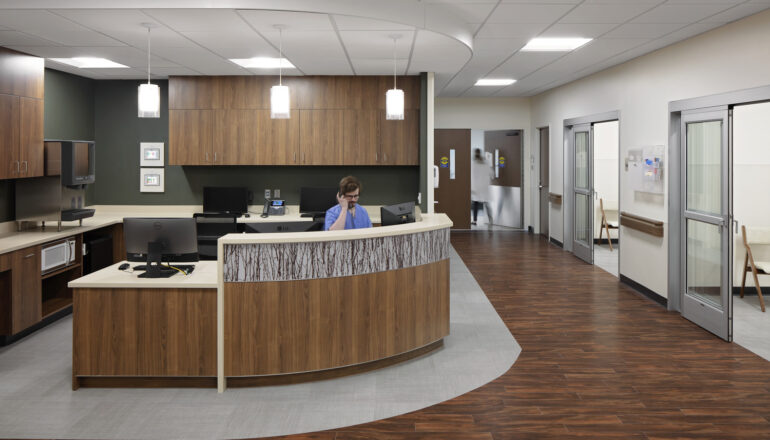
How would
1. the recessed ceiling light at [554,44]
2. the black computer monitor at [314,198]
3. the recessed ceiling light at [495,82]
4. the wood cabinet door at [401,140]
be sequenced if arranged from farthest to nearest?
the recessed ceiling light at [495,82] → the black computer monitor at [314,198] → the wood cabinet door at [401,140] → the recessed ceiling light at [554,44]

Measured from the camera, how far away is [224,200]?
8.11m

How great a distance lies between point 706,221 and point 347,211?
3216 millimetres

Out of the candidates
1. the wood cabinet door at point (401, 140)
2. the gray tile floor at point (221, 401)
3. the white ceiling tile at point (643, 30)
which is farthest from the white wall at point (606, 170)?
the gray tile floor at point (221, 401)

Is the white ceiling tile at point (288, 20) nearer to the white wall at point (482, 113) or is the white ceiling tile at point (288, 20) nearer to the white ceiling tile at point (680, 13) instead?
the white ceiling tile at point (680, 13)

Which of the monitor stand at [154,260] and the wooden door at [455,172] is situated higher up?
the wooden door at [455,172]

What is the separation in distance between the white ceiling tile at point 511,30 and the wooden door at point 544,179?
623 centimetres

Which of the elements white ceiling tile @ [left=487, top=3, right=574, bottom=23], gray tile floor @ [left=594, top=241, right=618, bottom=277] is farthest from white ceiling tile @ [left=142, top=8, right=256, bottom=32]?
gray tile floor @ [left=594, top=241, right=618, bottom=277]

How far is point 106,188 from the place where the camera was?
8383 mm

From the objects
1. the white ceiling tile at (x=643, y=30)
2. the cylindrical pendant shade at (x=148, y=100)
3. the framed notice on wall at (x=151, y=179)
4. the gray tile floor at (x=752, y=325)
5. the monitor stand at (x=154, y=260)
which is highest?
the white ceiling tile at (x=643, y=30)

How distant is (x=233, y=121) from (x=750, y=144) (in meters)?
5.95

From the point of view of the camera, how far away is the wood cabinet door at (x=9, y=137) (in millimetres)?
5656

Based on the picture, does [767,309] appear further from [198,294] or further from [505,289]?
[198,294]

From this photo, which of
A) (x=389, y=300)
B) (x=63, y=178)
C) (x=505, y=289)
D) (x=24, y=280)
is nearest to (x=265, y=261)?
(x=389, y=300)

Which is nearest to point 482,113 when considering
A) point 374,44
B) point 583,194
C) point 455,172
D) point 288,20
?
point 455,172
